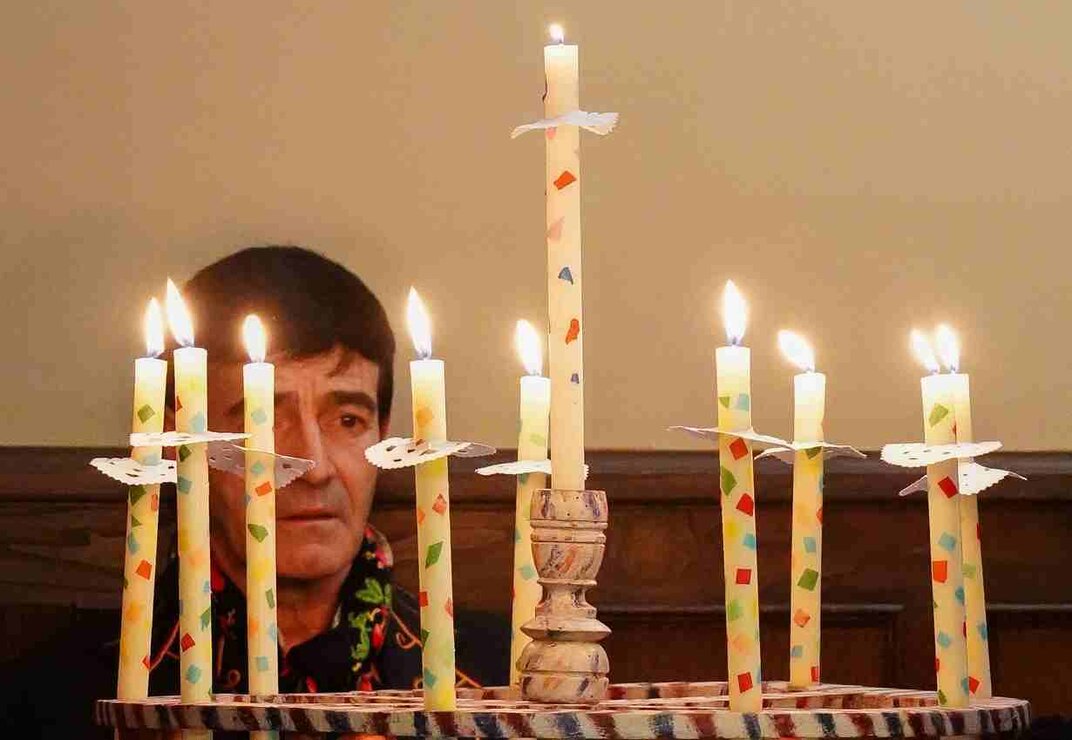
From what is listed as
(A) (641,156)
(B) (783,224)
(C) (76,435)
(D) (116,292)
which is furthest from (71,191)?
(B) (783,224)

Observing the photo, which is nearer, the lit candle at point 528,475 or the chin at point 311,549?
the lit candle at point 528,475

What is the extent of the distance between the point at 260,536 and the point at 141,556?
72mm

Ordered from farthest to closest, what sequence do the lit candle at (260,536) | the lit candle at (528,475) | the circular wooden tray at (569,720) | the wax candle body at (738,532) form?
the lit candle at (528,475) → the lit candle at (260,536) → the wax candle body at (738,532) → the circular wooden tray at (569,720)

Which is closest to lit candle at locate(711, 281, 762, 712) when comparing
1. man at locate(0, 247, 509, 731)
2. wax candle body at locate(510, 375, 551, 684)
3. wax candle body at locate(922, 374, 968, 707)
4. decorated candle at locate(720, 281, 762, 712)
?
decorated candle at locate(720, 281, 762, 712)

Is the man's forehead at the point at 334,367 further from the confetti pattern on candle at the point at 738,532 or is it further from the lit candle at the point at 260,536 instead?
the confetti pattern on candle at the point at 738,532

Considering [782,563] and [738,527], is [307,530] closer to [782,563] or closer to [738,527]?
[782,563]

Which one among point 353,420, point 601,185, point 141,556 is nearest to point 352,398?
point 353,420

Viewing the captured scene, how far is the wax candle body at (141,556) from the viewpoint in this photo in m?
1.12

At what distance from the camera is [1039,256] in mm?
2377

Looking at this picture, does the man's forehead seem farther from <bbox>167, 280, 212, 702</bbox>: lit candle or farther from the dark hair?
<bbox>167, 280, 212, 702</bbox>: lit candle

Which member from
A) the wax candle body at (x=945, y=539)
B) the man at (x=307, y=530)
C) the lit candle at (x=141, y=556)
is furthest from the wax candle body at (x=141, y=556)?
the man at (x=307, y=530)

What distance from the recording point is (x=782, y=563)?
7.48 feet

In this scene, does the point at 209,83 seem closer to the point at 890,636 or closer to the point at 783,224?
the point at 783,224

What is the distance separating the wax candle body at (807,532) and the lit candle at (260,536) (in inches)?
13.3
